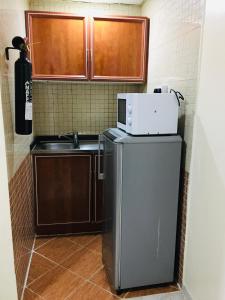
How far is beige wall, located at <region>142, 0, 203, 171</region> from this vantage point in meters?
1.75

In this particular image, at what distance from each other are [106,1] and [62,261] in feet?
8.62

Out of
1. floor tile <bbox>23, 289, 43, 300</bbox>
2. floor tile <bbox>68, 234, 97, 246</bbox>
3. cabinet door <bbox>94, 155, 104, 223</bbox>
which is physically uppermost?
cabinet door <bbox>94, 155, 104, 223</bbox>

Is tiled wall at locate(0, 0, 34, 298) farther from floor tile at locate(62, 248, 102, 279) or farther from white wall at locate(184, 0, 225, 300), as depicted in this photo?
white wall at locate(184, 0, 225, 300)

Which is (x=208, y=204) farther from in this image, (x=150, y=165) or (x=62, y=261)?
(x=62, y=261)

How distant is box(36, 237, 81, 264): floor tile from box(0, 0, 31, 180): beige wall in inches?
39.1

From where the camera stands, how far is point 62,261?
93.0 inches

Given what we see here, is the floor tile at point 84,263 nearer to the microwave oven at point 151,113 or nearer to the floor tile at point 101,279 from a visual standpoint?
the floor tile at point 101,279

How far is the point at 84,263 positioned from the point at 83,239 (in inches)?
16.3

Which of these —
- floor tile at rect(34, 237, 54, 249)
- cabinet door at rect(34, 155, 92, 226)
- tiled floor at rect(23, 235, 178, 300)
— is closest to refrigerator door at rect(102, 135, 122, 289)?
tiled floor at rect(23, 235, 178, 300)

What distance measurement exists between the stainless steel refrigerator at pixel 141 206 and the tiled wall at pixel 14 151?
675 mm

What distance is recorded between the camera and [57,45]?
2559mm

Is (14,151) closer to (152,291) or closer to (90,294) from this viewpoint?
(90,294)

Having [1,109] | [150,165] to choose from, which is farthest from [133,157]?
[1,109]

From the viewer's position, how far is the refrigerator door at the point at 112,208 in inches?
71.0
